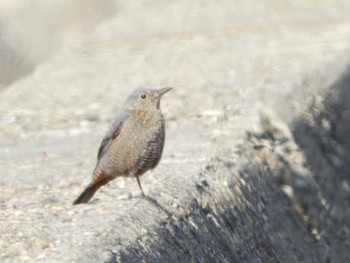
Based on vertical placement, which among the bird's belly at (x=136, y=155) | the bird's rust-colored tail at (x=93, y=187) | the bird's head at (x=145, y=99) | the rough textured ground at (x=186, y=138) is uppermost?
the bird's head at (x=145, y=99)

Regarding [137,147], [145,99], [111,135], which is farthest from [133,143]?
[145,99]

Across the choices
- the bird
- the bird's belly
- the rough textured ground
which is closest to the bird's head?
the bird

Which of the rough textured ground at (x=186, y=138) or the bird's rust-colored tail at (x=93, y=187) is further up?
the bird's rust-colored tail at (x=93, y=187)

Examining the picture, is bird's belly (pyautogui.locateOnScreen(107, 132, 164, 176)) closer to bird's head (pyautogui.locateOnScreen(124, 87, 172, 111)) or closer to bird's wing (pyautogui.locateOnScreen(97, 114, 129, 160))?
bird's wing (pyautogui.locateOnScreen(97, 114, 129, 160))

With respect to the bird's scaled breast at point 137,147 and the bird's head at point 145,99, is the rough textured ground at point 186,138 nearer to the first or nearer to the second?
the bird's scaled breast at point 137,147

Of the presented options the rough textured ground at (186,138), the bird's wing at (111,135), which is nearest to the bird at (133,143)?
the bird's wing at (111,135)

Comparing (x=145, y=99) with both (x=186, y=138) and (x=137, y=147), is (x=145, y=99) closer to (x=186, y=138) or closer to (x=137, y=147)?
(x=137, y=147)

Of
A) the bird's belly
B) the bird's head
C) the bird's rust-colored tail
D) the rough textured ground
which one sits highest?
the bird's head
